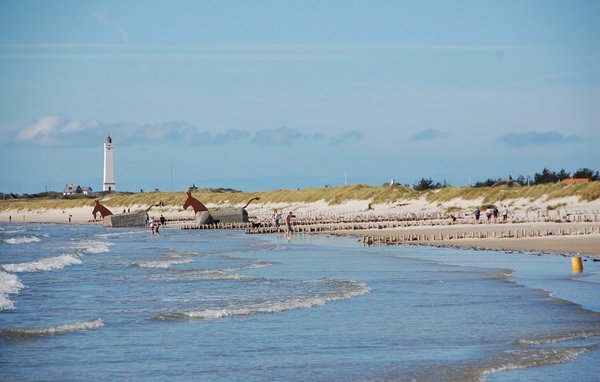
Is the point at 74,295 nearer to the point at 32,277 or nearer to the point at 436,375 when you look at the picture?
the point at 32,277

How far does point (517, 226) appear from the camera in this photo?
153ft

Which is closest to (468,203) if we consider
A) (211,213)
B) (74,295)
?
(211,213)

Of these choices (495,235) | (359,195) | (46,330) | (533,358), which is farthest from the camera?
(359,195)

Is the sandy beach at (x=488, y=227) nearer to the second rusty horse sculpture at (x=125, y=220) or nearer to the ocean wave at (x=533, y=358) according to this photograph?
the second rusty horse sculpture at (x=125, y=220)

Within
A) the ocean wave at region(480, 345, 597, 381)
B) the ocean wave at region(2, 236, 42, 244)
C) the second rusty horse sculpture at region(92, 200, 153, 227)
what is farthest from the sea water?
the second rusty horse sculpture at region(92, 200, 153, 227)

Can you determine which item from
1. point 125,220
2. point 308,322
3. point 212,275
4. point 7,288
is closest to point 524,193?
point 125,220

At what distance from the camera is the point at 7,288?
2269 cm

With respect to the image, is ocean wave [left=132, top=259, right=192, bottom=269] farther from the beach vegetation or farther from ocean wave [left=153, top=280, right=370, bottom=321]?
the beach vegetation

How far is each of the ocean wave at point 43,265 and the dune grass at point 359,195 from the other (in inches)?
1446

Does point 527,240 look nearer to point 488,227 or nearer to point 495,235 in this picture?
point 495,235

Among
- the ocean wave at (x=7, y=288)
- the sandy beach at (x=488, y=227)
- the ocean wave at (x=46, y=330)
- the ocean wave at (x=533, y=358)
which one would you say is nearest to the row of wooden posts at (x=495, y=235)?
the sandy beach at (x=488, y=227)

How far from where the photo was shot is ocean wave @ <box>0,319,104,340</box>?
48.0 ft

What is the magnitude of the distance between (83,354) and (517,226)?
36.8m

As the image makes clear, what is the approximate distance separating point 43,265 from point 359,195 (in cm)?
6088
